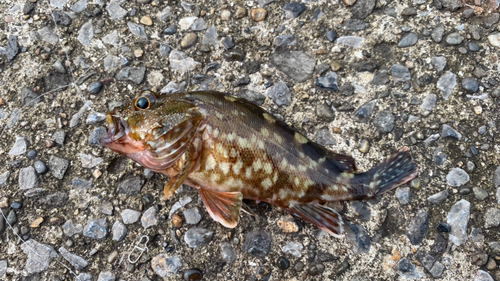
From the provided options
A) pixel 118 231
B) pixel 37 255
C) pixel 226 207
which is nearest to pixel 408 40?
pixel 226 207

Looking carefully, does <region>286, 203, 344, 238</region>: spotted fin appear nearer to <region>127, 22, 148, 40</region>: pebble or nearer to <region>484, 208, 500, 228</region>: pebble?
<region>484, 208, 500, 228</region>: pebble

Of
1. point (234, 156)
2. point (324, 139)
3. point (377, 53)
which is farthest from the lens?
point (377, 53)

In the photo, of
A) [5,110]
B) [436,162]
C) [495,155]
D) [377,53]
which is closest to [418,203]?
[436,162]

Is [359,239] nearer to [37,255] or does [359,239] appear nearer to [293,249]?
[293,249]

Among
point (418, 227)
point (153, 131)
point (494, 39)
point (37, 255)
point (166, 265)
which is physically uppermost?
point (494, 39)

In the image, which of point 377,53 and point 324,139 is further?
point 377,53

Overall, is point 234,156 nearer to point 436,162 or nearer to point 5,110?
point 436,162

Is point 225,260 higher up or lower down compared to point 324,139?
lower down
